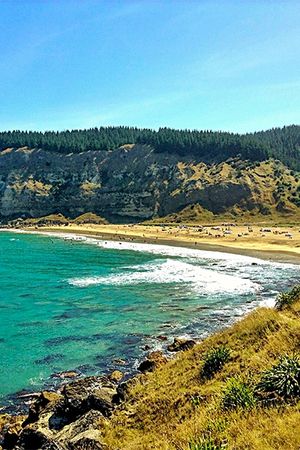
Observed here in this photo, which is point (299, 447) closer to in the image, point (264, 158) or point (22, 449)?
point (22, 449)

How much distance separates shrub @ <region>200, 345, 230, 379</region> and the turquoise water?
12.0 meters

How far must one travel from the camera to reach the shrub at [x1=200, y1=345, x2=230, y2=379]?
654 inches

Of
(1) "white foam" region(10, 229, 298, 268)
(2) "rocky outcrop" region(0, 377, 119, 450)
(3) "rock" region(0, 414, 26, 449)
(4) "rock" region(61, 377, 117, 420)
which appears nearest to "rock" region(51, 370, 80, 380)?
(3) "rock" region(0, 414, 26, 449)

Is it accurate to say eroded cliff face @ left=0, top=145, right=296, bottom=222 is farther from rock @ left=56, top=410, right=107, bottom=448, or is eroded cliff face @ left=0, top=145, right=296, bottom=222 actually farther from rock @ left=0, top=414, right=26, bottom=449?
rock @ left=56, top=410, right=107, bottom=448

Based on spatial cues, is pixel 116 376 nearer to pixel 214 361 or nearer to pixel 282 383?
pixel 214 361

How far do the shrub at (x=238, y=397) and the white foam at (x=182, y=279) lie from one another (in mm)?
37616

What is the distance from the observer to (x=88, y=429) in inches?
567

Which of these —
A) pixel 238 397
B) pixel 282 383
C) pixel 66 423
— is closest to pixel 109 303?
pixel 66 423

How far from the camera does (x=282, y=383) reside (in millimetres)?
12594

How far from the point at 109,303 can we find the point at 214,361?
98.2 feet

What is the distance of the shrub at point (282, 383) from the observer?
40.1 ft

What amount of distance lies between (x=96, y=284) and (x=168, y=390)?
41.6m

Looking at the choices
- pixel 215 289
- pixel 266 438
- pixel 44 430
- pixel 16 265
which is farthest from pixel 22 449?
pixel 16 265

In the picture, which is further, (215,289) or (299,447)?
(215,289)
